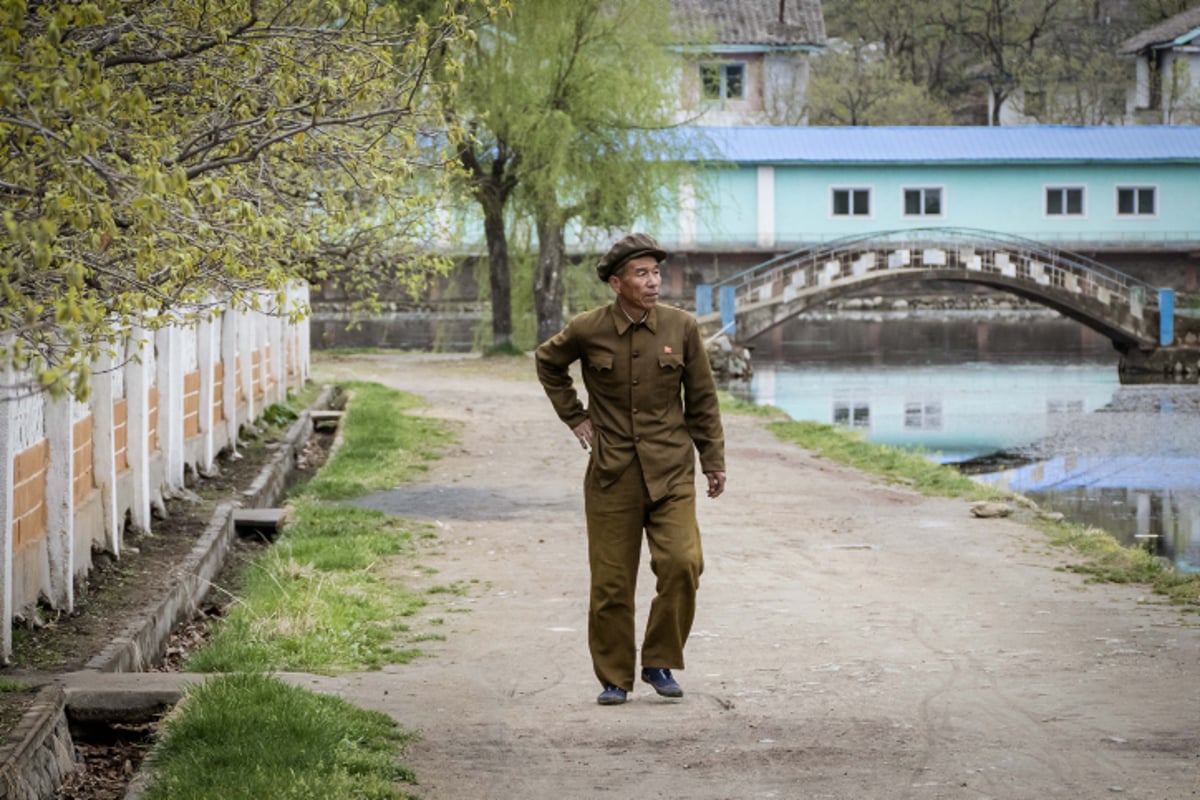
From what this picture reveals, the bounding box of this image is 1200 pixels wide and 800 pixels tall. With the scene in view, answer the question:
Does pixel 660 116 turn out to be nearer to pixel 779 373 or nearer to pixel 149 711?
pixel 779 373

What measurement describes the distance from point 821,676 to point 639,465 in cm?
140

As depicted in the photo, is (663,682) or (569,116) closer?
(663,682)

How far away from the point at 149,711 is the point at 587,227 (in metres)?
26.8

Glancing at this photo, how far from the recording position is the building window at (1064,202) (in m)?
55.2

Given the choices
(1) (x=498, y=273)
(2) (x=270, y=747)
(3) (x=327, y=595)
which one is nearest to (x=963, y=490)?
(3) (x=327, y=595)

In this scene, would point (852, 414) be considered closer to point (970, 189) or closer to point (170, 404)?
point (170, 404)

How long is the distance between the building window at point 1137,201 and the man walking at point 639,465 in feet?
165

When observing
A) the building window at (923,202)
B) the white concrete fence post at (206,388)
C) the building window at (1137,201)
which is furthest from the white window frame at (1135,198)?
the white concrete fence post at (206,388)

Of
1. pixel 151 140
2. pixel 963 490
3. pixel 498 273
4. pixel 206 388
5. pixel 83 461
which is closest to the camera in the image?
pixel 151 140

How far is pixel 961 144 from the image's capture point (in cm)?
5506

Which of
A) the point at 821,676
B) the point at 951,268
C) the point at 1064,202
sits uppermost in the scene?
the point at 1064,202

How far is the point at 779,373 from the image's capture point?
39.0 m

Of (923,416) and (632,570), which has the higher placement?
(632,570)

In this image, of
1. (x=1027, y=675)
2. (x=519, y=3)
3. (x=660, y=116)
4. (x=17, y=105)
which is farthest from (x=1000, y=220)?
(x=17, y=105)
